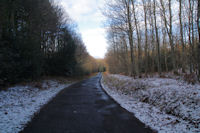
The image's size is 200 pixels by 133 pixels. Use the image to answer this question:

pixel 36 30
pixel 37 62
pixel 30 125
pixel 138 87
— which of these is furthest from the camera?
pixel 36 30

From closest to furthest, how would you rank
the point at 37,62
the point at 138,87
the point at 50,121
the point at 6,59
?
the point at 50,121
the point at 138,87
the point at 6,59
the point at 37,62

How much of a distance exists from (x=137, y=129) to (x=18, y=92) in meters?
10.1

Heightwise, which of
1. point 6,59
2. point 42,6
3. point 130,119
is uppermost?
point 42,6

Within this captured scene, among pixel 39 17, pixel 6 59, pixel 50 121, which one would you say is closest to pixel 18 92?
pixel 6 59

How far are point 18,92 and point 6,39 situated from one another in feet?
17.5

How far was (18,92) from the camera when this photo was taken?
1122cm

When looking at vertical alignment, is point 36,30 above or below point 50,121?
above

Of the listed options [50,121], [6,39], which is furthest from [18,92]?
[50,121]

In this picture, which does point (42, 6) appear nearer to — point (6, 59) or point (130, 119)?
point (6, 59)

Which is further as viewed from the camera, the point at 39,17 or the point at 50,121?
the point at 39,17

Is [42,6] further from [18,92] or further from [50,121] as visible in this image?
[50,121]

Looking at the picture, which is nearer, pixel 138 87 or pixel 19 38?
pixel 138 87

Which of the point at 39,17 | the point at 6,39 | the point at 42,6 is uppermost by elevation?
the point at 42,6

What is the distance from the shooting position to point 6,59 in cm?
1194
